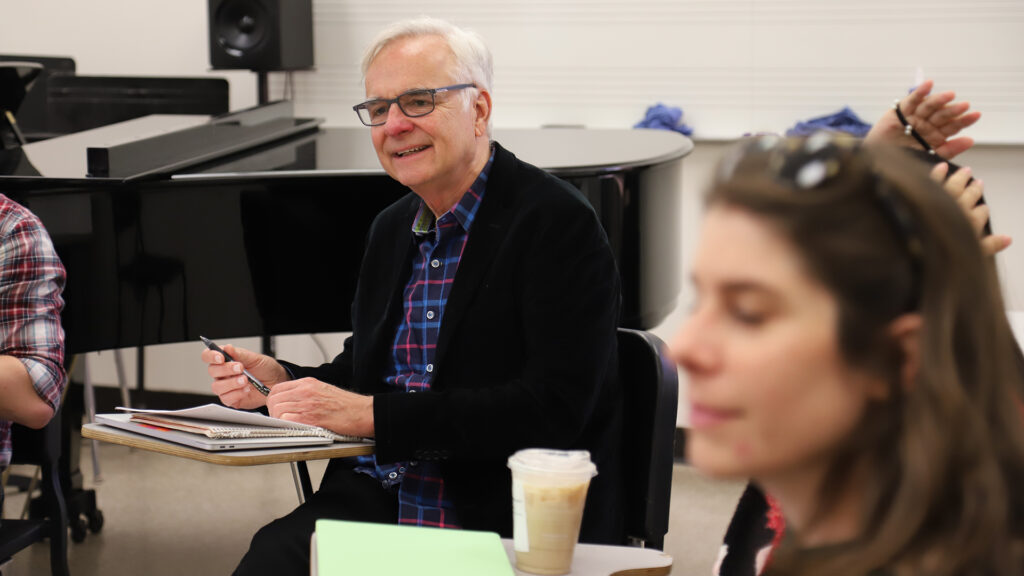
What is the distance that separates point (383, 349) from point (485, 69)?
0.60 metres

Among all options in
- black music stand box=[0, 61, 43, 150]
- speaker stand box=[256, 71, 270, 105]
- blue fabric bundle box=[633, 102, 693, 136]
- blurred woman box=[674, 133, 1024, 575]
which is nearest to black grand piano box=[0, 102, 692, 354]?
black music stand box=[0, 61, 43, 150]

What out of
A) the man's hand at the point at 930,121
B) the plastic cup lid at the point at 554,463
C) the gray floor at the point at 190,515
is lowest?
the gray floor at the point at 190,515

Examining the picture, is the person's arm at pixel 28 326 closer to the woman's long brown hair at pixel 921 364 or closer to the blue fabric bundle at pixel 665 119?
the woman's long brown hair at pixel 921 364

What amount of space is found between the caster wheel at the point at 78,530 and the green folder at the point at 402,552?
8.83ft

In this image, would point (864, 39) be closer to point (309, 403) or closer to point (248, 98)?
point (248, 98)

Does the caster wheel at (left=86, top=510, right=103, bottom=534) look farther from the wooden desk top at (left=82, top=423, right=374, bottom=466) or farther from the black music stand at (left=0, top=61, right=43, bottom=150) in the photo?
the wooden desk top at (left=82, top=423, right=374, bottom=466)

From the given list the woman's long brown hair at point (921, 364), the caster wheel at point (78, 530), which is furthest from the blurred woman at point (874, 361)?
the caster wheel at point (78, 530)

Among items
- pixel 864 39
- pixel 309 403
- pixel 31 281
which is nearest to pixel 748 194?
pixel 309 403

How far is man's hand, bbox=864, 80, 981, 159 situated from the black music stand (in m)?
3.04

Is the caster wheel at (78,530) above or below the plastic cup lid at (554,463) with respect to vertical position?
below

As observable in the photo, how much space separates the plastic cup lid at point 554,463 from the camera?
127 centimetres

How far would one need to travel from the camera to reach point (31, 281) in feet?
7.36

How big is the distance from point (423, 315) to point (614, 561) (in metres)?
0.81

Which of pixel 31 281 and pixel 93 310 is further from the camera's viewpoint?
pixel 93 310
